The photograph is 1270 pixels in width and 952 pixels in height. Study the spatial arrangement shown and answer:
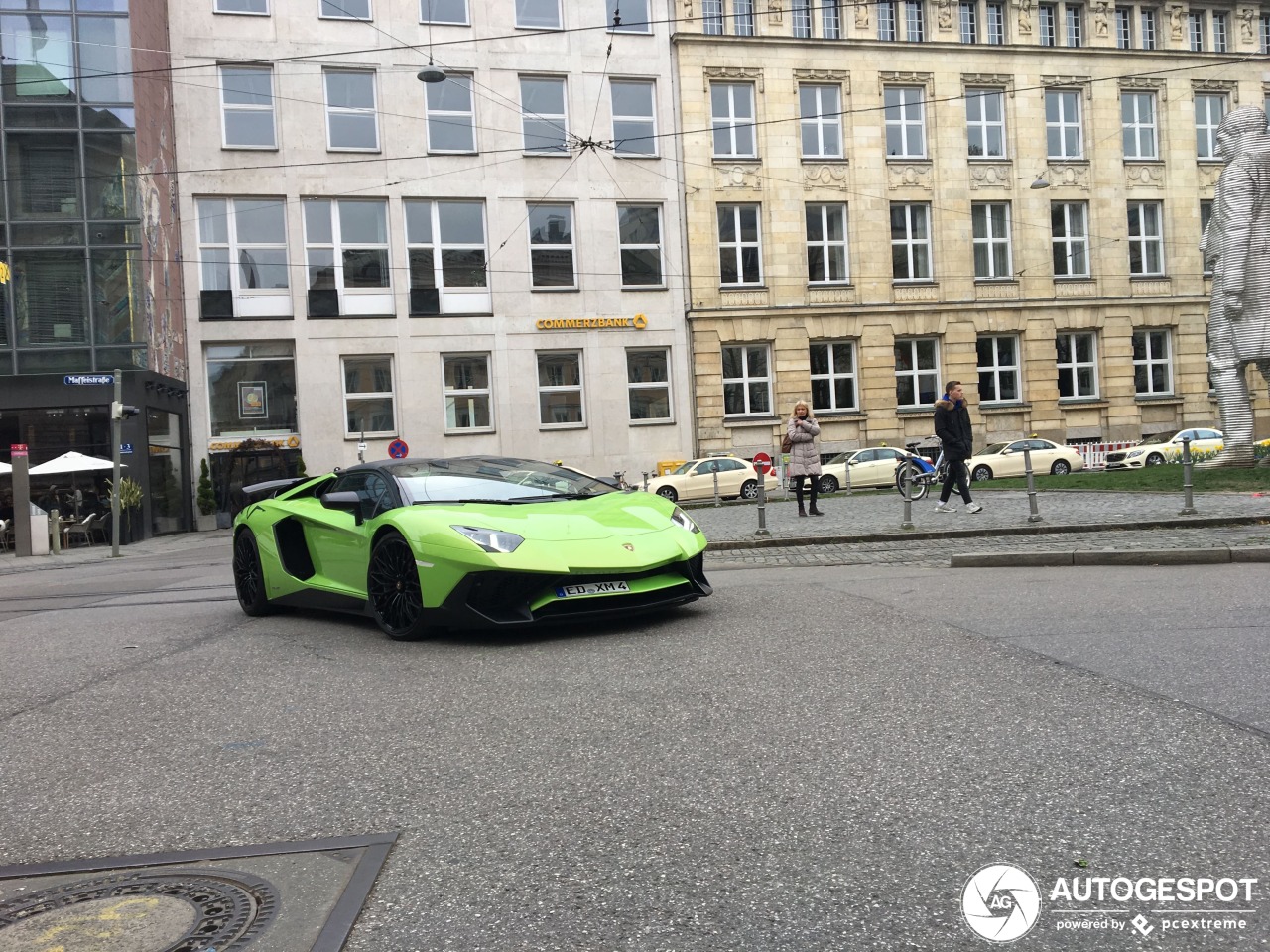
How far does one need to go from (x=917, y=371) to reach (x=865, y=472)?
26.5 feet

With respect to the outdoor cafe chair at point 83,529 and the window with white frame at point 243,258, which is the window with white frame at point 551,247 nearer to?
the window with white frame at point 243,258

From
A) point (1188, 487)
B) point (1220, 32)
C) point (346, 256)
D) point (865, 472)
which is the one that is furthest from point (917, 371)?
point (1188, 487)

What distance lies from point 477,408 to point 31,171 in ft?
45.8

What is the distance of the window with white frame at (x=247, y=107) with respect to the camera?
34.7 m

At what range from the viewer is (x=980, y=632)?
269 inches

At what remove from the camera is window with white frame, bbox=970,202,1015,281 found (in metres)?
39.2

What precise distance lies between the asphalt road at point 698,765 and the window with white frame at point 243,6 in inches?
1249

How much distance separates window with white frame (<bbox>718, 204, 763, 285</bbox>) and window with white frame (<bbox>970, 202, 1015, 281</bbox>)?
7.79 metres

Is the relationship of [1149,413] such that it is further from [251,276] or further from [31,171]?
[31,171]

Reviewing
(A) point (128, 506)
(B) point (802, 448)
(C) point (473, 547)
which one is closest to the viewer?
(C) point (473, 547)

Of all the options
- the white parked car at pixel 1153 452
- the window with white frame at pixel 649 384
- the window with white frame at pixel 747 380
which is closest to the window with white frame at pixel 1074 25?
the white parked car at pixel 1153 452

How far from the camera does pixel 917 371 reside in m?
38.7

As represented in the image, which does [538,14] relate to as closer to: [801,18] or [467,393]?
[801,18]

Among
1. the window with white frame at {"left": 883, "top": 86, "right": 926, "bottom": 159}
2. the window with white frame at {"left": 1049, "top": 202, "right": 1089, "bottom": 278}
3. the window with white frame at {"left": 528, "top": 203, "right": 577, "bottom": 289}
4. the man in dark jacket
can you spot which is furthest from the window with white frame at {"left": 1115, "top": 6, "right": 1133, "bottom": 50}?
the man in dark jacket
